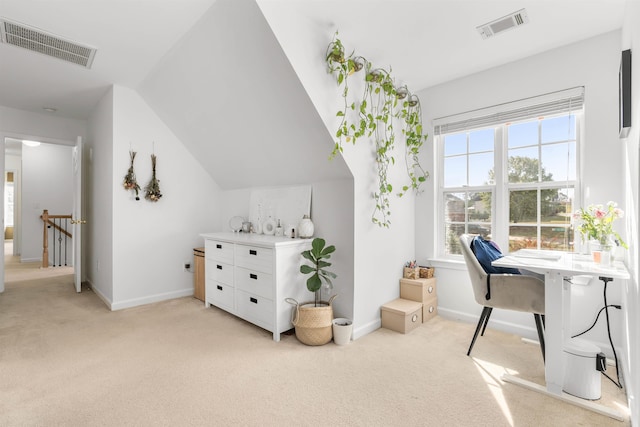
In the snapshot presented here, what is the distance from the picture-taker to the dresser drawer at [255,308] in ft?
9.04

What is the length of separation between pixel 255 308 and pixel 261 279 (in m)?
0.30

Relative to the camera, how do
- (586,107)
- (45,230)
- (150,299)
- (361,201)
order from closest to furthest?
1. (586,107)
2. (361,201)
3. (150,299)
4. (45,230)

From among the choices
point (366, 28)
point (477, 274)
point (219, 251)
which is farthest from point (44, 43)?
point (477, 274)

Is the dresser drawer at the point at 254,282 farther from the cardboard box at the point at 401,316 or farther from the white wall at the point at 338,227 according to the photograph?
the cardboard box at the point at 401,316

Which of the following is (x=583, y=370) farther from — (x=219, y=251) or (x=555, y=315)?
(x=219, y=251)

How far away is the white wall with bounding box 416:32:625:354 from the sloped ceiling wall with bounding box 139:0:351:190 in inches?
64.0

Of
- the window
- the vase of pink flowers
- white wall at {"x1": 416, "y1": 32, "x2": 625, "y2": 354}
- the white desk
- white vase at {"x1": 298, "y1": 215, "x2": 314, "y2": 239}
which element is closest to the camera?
the white desk

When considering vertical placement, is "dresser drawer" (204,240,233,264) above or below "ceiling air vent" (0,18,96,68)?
below

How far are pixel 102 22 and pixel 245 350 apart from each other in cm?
274

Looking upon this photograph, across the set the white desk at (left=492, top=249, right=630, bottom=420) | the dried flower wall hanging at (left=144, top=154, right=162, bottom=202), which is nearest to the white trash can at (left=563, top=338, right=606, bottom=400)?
the white desk at (left=492, top=249, right=630, bottom=420)

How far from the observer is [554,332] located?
1.91m

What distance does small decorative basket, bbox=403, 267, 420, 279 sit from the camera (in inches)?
129

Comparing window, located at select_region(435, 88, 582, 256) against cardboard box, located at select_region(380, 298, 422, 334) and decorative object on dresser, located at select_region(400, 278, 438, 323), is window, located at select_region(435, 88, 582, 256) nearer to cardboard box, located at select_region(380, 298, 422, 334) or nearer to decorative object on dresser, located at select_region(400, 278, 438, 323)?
decorative object on dresser, located at select_region(400, 278, 438, 323)

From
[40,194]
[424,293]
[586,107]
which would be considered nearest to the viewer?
[586,107]
